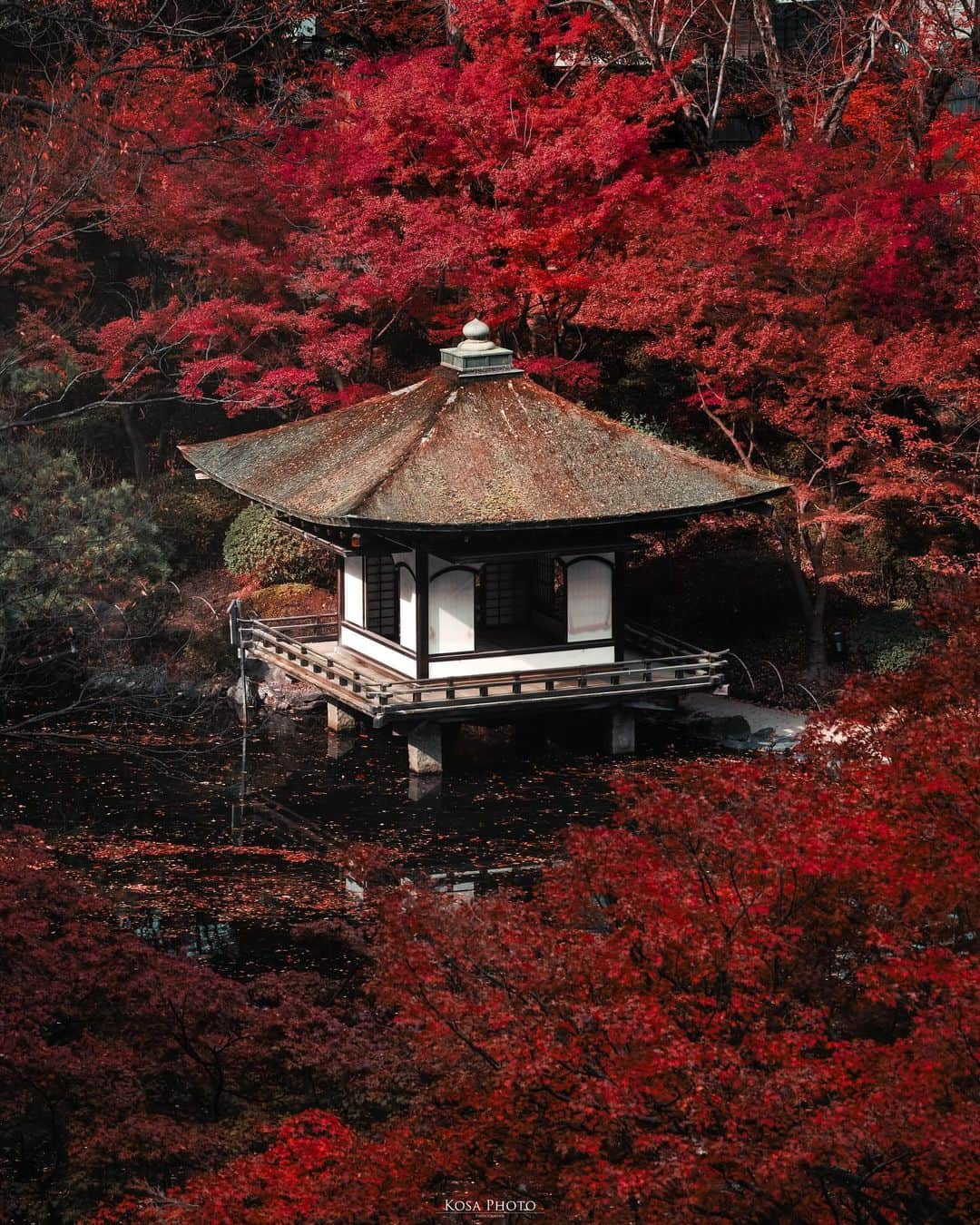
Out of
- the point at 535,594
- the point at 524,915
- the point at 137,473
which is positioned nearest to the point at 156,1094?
the point at 524,915

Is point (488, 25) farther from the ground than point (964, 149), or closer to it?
farther from the ground

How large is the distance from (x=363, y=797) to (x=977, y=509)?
11.6 meters

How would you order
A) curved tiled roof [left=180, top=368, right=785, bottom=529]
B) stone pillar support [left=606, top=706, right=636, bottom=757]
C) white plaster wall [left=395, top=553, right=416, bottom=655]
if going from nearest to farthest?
curved tiled roof [left=180, top=368, right=785, bottom=529]
white plaster wall [left=395, top=553, right=416, bottom=655]
stone pillar support [left=606, top=706, right=636, bottom=757]

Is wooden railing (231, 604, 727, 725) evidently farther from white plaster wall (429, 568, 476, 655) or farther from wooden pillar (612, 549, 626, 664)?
white plaster wall (429, 568, 476, 655)

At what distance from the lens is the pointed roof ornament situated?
1088 inches

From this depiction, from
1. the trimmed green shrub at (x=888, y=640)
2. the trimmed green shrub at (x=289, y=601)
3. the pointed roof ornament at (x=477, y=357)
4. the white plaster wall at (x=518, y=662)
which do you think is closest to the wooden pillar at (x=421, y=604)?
the white plaster wall at (x=518, y=662)

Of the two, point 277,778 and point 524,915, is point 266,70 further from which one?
point 524,915

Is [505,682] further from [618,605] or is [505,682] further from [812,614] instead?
[812,614]

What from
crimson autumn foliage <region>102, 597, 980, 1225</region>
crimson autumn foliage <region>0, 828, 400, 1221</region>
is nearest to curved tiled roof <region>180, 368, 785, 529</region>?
crimson autumn foliage <region>0, 828, 400, 1221</region>

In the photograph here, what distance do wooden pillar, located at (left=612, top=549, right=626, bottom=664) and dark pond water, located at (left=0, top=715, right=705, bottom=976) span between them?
6.02ft

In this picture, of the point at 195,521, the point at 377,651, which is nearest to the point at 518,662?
the point at 377,651

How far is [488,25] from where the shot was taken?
3409 cm

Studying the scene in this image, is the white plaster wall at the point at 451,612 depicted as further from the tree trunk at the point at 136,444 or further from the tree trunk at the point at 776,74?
the tree trunk at the point at 136,444

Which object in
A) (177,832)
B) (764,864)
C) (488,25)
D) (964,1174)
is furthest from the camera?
(488,25)
